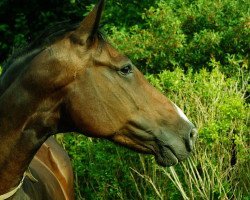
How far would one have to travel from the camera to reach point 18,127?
10.3 ft

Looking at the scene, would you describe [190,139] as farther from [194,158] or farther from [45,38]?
[194,158]

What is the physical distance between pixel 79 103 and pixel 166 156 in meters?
0.55

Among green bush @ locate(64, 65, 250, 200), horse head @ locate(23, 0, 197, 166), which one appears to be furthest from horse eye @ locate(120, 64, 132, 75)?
green bush @ locate(64, 65, 250, 200)

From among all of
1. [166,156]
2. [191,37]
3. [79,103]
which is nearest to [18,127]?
[79,103]

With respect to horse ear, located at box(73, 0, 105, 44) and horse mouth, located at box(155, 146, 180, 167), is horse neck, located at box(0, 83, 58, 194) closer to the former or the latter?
horse ear, located at box(73, 0, 105, 44)

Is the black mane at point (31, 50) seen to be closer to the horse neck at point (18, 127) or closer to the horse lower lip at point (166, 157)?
the horse neck at point (18, 127)

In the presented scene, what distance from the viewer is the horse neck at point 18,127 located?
3.15m

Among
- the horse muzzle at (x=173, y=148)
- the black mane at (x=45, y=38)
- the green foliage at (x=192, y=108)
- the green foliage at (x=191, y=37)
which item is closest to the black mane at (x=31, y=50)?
the black mane at (x=45, y=38)

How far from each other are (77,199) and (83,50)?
3.52 metres

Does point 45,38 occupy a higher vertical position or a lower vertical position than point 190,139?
higher

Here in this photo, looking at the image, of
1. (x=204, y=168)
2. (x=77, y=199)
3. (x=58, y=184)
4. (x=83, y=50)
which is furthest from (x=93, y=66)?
(x=77, y=199)

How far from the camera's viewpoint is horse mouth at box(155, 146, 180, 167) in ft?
10.9

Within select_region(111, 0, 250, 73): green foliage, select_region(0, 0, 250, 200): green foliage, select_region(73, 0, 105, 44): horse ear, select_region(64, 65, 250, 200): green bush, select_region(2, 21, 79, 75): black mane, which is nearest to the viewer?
select_region(73, 0, 105, 44): horse ear

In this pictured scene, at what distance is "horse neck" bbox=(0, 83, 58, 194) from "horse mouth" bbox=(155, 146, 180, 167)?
0.60 metres
